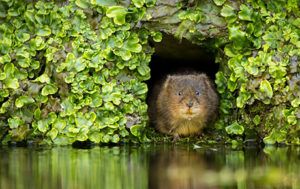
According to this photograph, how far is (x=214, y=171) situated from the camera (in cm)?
677

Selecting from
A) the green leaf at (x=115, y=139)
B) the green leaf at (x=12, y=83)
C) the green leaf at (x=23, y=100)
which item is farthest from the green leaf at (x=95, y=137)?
the green leaf at (x=12, y=83)

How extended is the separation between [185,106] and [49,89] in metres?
1.55

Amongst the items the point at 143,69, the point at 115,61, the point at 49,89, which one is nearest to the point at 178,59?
the point at 143,69

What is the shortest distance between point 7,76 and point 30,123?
22.1 inches

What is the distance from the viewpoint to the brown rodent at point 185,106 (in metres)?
9.07

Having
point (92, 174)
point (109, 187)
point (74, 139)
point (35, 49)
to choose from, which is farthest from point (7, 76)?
point (109, 187)

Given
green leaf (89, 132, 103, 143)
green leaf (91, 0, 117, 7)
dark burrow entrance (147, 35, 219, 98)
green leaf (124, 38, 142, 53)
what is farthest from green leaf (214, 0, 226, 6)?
green leaf (89, 132, 103, 143)

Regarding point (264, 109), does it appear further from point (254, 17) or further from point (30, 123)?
point (30, 123)

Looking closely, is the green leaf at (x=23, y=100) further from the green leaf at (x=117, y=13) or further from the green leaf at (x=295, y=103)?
the green leaf at (x=295, y=103)

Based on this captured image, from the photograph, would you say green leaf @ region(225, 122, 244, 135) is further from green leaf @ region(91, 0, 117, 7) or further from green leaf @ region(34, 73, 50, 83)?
Result: green leaf @ region(34, 73, 50, 83)

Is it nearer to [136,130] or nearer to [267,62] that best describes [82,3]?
[136,130]

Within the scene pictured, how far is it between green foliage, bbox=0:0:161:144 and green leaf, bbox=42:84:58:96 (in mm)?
11

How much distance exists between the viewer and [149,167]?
7004 millimetres

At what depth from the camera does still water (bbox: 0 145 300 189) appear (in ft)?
20.3
